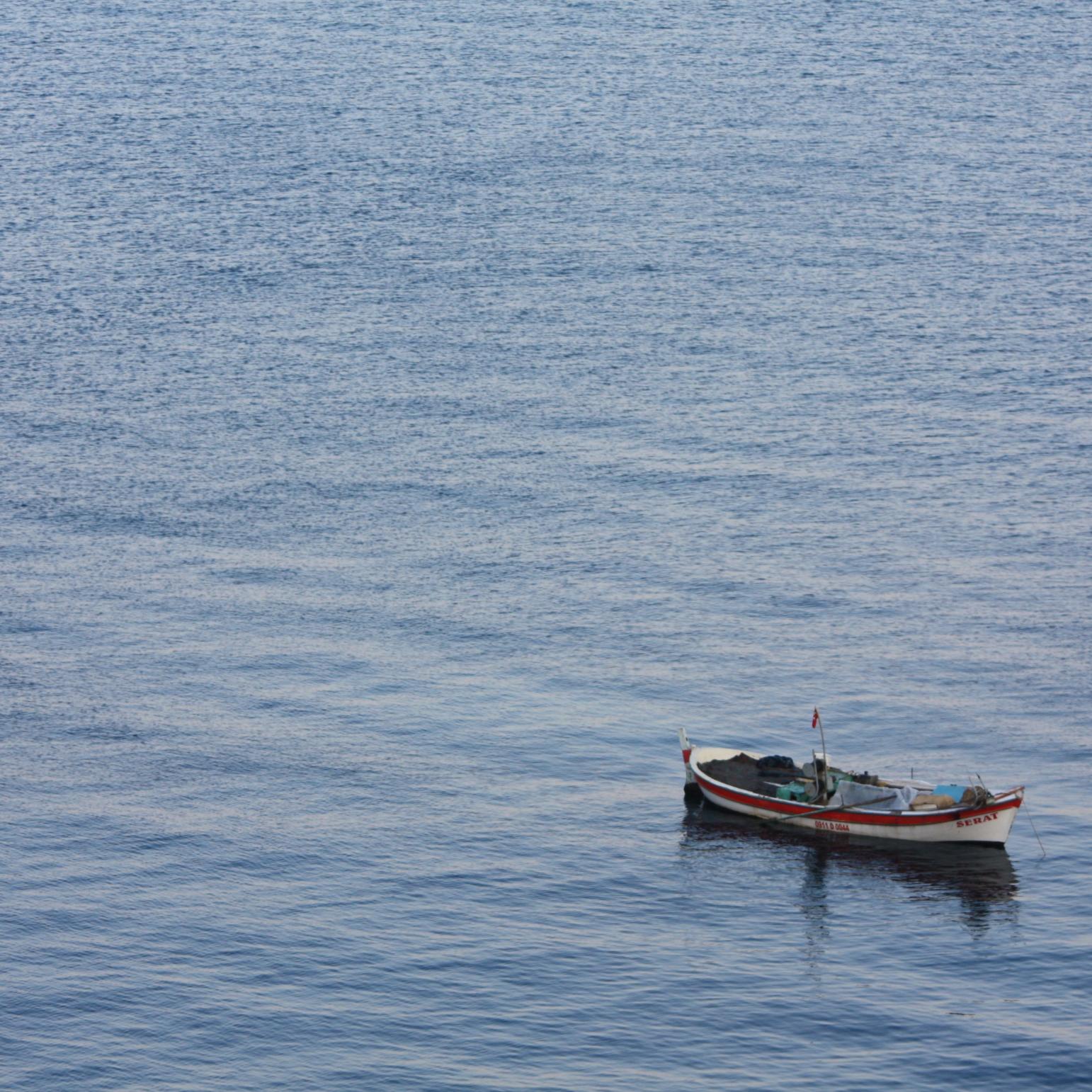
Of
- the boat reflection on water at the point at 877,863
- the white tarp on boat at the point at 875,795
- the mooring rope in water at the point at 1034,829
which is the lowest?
the boat reflection on water at the point at 877,863

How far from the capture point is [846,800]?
109 metres

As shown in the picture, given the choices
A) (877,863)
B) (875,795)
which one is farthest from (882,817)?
(877,863)

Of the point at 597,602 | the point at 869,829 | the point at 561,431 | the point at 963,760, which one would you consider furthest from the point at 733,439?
the point at 869,829

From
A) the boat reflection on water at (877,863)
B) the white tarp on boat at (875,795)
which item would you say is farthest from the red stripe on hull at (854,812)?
the boat reflection on water at (877,863)

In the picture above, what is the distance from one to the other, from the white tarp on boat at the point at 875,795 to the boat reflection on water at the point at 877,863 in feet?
6.62

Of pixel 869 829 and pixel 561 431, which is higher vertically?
pixel 561 431

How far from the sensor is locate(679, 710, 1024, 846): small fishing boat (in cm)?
10556

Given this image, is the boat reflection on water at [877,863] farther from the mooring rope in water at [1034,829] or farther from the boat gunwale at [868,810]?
the mooring rope in water at [1034,829]

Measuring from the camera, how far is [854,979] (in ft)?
299

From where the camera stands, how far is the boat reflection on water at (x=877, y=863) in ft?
331

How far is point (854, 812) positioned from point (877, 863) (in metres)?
3.17

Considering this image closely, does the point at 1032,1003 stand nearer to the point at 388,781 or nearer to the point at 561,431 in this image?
the point at 388,781

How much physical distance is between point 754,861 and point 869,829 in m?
7.00

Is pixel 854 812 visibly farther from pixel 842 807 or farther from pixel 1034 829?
pixel 1034 829
